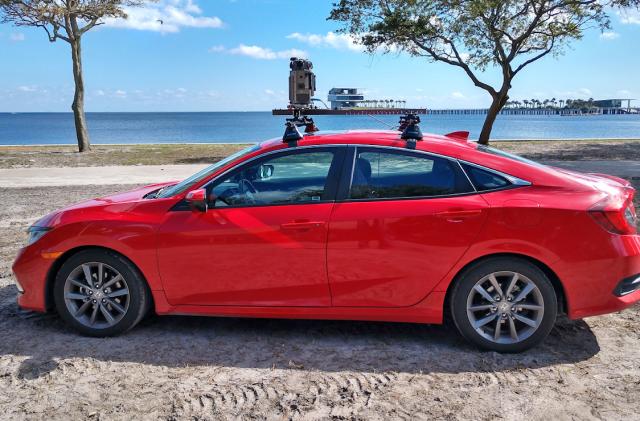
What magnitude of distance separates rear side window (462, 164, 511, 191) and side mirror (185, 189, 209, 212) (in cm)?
193

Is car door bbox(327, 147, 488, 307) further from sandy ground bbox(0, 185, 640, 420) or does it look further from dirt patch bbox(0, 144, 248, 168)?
dirt patch bbox(0, 144, 248, 168)

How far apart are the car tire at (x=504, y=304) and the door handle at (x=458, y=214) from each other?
0.34 metres

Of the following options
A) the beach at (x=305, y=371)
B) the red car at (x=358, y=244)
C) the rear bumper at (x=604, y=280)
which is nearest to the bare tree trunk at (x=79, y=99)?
the beach at (x=305, y=371)

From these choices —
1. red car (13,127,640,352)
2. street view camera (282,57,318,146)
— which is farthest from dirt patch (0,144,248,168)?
red car (13,127,640,352)

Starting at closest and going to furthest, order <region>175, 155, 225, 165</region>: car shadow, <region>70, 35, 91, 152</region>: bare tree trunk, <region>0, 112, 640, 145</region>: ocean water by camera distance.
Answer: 1. <region>175, 155, 225, 165</region>: car shadow
2. <region>70, 35, 91, 152</region>: bare tree trunk
3. <region>0, 112, 640, 145</region>: ocean water

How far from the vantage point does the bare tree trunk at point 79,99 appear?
76.6 ft

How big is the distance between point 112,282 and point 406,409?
94.7 inches

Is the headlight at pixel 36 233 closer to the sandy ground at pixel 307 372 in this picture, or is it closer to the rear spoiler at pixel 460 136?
the sandy ground at pixel 307 372

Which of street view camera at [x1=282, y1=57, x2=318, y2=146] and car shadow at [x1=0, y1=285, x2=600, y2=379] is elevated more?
street view camera at [x1=282, y1=57, x2=318, y2=146]

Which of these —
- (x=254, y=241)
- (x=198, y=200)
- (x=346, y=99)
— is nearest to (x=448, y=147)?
(x=254, y=241)

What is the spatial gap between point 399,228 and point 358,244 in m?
0.31

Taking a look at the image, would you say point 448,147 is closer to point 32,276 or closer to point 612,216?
point 612,216

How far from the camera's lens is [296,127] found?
4.45m

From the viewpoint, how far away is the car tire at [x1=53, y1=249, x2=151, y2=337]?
420 cm
